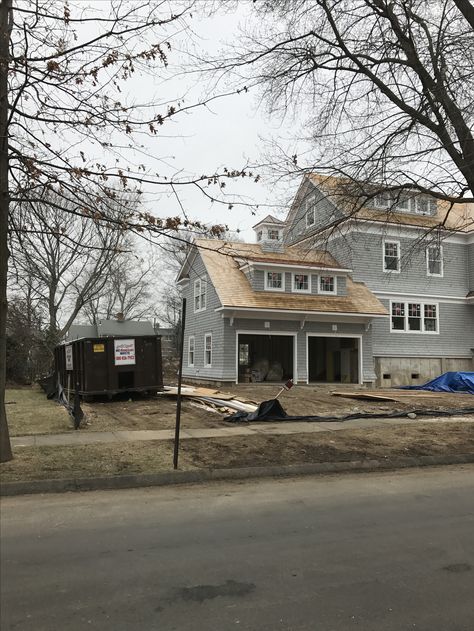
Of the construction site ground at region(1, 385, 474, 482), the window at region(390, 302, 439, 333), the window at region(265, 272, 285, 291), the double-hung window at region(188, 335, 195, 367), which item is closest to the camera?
the construction site ground at region(1, 385, 474, 482)

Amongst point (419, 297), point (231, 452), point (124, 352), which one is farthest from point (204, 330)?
point (231, 452)

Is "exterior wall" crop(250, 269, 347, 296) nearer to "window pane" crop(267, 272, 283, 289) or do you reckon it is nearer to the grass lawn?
"window pane" crop(267, 272, 283, 289)

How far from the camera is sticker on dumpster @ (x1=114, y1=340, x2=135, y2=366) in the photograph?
18.5m

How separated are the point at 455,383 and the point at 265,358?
1006cm

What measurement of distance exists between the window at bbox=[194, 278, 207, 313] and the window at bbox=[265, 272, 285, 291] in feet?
11.4

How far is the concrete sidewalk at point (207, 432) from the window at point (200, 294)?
15.3 metres

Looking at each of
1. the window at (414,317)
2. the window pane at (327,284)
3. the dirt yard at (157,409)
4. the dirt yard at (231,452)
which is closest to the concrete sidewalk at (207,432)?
the dirt yard at (231,452)

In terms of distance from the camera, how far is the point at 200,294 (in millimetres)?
28531

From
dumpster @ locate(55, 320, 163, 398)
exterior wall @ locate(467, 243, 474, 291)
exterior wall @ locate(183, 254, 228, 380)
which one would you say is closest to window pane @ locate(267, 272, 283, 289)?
exterior wall @ locate(183, 254, 228, 380)

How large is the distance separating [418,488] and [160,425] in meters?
6.74

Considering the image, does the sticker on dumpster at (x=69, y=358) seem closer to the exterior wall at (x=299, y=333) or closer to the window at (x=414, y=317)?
the exterior wall at (x=299, y=333)

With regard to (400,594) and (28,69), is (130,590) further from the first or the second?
(28,69)

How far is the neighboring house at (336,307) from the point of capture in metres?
25.0

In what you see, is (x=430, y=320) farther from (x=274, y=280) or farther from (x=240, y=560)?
(x=240, y=560)
